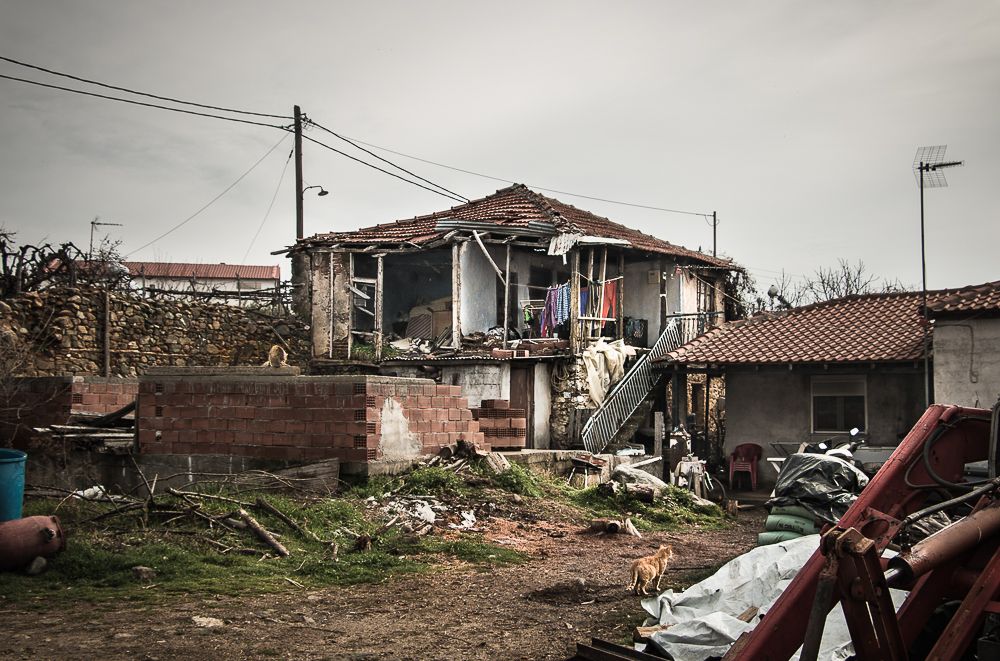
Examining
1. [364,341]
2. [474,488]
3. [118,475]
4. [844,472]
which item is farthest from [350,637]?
[364,341]

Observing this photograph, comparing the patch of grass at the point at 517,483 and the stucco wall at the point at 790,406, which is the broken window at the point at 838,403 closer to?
the stucco wall at the point at 790,406

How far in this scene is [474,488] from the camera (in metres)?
11.6

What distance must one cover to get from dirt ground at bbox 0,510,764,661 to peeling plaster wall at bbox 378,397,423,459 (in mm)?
2571

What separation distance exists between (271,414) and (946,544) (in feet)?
28.0

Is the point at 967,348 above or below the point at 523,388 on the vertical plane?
above

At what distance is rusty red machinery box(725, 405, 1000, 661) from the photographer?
335 centimetres

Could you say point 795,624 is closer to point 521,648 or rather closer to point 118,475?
point 521,648

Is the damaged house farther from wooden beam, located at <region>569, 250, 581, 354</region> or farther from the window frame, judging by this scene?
the window frame

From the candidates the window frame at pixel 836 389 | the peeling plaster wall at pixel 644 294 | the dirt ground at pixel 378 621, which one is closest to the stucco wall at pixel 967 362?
the window frame at pixel 836 389

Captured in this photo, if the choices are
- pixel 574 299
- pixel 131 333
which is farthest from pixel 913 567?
pixel 574 299

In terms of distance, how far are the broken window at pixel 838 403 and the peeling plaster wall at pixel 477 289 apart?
8.16 m

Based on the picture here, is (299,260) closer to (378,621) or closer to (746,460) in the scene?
(746,460)

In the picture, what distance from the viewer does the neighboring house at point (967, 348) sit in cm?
1524

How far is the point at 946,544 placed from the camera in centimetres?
366
